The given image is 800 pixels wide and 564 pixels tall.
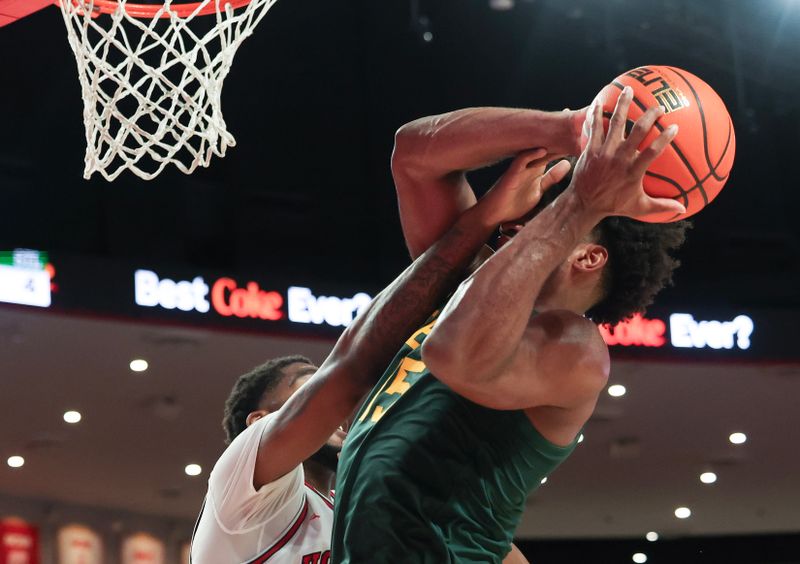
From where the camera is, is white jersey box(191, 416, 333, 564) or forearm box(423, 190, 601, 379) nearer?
forearm box(423, 190, 601, 379)

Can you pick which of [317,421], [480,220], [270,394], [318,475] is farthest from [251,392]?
[480,220]

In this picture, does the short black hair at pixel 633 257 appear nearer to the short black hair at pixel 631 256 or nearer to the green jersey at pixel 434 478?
the short black hair at pixel 631 256

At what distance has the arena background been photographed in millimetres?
9586

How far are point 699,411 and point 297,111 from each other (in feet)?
14.6

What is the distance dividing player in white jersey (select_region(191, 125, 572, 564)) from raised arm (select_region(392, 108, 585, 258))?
43 mm

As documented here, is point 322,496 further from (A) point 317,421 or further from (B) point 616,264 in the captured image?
(B) point 616,264

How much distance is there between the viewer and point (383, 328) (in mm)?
2584

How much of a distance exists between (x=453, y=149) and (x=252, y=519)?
1130mm

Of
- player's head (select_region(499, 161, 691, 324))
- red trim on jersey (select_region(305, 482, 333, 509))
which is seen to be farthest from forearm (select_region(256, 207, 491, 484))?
red trim on jersey (select_region(305, 482, 333, 509))

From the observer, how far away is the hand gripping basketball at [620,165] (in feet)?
6.72

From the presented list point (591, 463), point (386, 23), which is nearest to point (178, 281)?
point (386, 23)

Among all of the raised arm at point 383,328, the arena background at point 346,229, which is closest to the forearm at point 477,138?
the raised arm at point 383,328

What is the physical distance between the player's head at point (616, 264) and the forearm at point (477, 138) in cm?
21

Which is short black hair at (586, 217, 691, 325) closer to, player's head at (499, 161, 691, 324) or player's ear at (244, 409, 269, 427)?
player's head at (499, 161, 691, 324)
